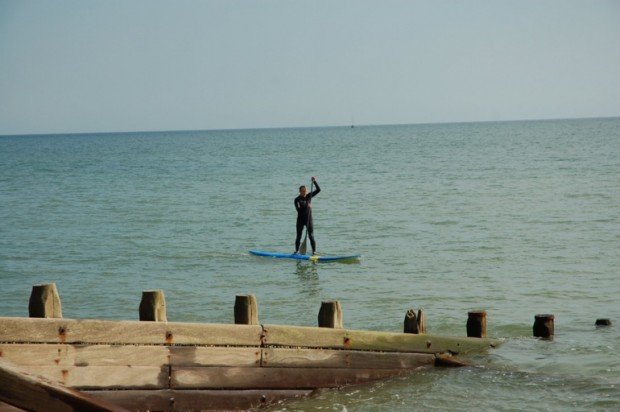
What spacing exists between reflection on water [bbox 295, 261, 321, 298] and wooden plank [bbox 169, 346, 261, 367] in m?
8.78

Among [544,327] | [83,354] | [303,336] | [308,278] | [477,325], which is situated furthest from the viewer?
[308,278]

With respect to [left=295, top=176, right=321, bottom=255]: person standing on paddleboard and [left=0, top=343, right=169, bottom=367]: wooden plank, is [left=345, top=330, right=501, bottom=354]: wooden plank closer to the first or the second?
[left=0, top=343, right=169, bottom=367]: wooden plank

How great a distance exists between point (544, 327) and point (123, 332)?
6368mm

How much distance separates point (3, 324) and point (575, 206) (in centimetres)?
3132

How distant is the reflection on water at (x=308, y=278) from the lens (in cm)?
1712

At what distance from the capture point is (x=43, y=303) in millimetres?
7164

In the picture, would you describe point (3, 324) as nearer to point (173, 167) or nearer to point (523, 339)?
point (523, 339)

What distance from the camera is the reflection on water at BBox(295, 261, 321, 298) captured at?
1712 cm

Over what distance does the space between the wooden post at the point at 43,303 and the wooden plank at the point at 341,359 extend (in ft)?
6.17

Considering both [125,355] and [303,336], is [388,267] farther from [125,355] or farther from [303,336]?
[125,355]

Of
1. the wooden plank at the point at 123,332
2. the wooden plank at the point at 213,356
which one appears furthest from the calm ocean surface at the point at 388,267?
the wooden plank at the point at 123,332

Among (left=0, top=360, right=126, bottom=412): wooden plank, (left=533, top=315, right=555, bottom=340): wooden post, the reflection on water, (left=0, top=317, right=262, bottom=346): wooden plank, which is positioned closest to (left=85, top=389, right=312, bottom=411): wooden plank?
(left=0, top=317, right=262, bottom=346): wooden plank

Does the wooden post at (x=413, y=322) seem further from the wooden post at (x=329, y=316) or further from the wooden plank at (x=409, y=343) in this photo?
the wooden post at (x=329, y=316)

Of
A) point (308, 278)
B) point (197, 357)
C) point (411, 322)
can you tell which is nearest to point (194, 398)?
point (197, 357)
